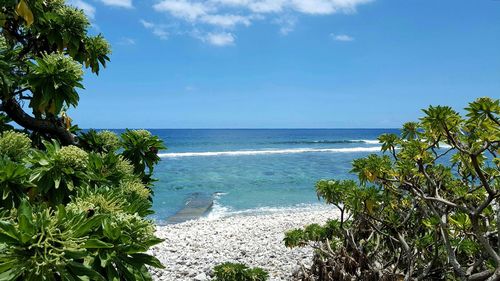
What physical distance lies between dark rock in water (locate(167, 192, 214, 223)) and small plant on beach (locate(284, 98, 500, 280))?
11202mm

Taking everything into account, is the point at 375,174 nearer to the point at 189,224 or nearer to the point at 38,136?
the point at 38,136

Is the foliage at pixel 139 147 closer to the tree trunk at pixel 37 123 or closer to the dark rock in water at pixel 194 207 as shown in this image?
the tree trunk at pixel 37 123

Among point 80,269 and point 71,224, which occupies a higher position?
point 71,224

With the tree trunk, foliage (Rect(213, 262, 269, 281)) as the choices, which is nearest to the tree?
the tree trunk

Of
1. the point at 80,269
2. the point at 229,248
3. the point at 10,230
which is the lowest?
the point at 229,248

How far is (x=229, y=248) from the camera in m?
10.3

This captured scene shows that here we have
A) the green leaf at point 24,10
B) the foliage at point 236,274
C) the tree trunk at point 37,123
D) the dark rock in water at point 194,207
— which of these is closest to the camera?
the green leaf at point 24,10

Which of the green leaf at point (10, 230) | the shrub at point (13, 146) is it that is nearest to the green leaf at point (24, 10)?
the shrub at point (13, 146)

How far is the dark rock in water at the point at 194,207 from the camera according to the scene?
55.4ft

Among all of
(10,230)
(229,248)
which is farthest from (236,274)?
(229,248)

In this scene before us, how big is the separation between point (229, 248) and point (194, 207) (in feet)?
30.3

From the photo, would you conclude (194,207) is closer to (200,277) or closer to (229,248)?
(229,248)

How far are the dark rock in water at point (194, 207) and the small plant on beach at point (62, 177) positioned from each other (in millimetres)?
13300

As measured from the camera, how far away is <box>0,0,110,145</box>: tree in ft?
8.48
